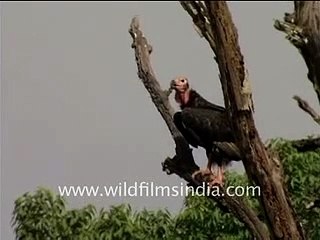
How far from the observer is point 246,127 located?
88.4 inches

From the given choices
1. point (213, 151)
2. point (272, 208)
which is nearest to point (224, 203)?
point (213, 151)

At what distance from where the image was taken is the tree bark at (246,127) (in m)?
2.11

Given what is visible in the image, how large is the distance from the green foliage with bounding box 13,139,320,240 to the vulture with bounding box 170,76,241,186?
1.53 m

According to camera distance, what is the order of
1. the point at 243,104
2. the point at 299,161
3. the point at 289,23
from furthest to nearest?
the point at 299,161
the point at 243,104
the point at 289,23

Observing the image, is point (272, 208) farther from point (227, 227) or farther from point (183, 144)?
point (227, 227)

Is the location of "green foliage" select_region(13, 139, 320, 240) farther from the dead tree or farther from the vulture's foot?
the dead tree

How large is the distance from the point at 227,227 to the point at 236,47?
3.00 metres

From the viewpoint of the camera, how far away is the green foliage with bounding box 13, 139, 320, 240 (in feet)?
16.2

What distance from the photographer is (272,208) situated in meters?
2.39

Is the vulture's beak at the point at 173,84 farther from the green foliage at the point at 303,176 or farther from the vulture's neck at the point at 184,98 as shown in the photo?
the green foliage at the point at 303,176

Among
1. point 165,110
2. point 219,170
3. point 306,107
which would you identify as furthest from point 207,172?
point 306,107

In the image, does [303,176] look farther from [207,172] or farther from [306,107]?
[306,107]

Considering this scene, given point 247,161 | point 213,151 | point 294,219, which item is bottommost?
point 294,219

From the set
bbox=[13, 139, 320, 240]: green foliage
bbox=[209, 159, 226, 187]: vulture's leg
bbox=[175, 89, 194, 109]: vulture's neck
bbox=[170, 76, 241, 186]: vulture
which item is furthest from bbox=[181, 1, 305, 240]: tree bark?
bbox=[13, 139, 320, 240]: green foliage
